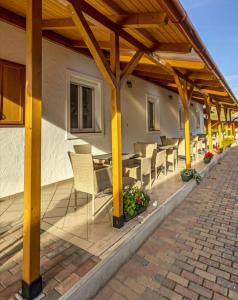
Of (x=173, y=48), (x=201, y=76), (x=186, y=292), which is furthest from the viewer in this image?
(x=201, y=76)

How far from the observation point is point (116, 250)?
2.11 metres

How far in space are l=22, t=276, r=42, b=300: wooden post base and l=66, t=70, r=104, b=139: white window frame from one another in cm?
339

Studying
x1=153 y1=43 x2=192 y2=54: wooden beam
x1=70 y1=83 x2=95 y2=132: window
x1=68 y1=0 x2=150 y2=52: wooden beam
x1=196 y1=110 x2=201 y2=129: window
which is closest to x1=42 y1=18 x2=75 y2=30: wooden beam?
x1=68 y1=0 x2=150 y2=52: wooden beam

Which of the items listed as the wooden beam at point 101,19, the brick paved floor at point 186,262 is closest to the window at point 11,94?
the wooden beam at point 101,19

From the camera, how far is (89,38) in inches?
84.4

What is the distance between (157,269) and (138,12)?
293 centimetres

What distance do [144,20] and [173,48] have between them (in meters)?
1.00

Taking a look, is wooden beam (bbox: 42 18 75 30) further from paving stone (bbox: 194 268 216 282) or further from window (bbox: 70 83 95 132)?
paving stone (bbox: 194 268 216 282)

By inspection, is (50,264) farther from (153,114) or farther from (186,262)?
(153,114)

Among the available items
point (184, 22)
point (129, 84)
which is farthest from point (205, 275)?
point (129, 84)

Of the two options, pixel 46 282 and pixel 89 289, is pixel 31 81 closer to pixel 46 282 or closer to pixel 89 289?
pixel 46 282

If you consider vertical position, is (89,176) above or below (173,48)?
below

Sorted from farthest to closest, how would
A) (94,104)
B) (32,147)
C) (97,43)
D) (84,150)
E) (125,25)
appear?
(94,104)
(84,150)
(125,25)
(97,43)
(32,147)

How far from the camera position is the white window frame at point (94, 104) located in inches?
184
